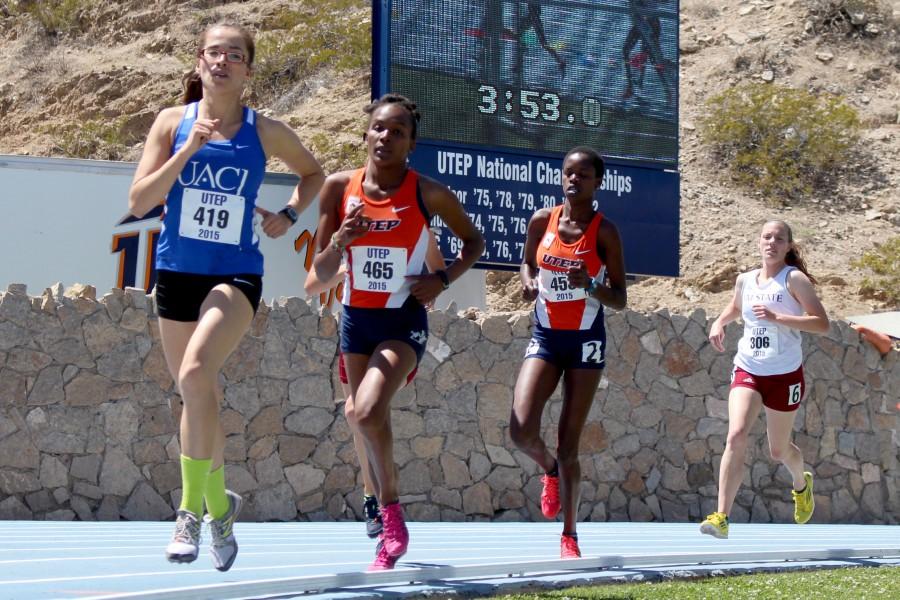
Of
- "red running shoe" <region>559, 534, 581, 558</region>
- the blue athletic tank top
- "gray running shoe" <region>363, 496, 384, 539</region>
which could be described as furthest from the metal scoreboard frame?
the blue athletic tank top

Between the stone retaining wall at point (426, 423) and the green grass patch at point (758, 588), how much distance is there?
492 cm

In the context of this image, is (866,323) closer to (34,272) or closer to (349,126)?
(34,272)

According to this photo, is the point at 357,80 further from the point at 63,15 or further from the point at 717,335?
the point at 717,335

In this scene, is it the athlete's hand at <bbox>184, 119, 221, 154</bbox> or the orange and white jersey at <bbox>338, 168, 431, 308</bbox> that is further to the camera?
the orange and white jersey at <bbox>338, 168, 431, 308</bbox>

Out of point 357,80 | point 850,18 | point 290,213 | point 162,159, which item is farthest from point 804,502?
point 850,18

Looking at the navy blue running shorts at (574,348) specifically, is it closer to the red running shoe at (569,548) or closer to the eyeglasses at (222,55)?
the red running shoe at (569,548)

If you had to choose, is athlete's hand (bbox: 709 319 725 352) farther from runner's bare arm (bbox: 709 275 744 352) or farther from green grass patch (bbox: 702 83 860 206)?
green grass patch (bbox: 702 83 860 206)

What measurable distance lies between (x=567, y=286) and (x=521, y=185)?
6.71 m

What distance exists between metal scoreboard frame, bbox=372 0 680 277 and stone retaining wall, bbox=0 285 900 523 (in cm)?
120

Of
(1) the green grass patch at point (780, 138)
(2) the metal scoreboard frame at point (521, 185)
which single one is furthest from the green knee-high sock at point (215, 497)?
(1) the green grass patch at point (780, 138)

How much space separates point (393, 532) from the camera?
561 centimetres

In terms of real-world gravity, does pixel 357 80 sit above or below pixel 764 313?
above

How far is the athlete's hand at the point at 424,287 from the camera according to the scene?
18.9 ft

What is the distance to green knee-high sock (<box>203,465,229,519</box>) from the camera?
5.12 metres
